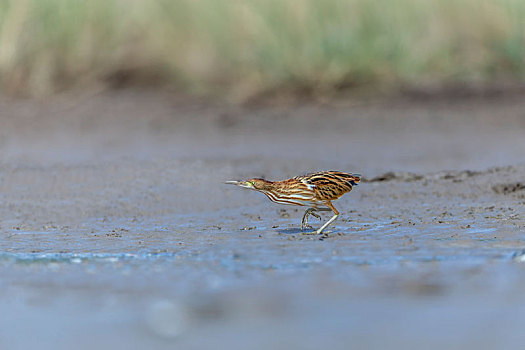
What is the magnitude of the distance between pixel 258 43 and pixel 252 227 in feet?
13.8

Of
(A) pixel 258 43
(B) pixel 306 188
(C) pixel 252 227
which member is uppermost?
(A) pixel 258 43

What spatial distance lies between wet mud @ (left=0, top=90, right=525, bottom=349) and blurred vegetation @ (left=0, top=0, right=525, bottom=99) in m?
0.31

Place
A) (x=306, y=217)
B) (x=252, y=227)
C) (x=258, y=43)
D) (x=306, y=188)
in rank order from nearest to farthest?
(x=306, y=188)
(x=252, y=227)
(x=306, y=217)
(x=258, y=43)

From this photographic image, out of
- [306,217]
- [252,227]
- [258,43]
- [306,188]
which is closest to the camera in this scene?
[306,188]

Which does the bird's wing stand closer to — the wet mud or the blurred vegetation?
the wet mud

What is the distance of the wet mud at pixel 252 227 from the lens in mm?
5145

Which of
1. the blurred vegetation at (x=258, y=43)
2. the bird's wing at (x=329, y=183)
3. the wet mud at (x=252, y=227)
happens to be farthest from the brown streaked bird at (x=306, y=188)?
the blurred vegetation at (x=258, y=43)

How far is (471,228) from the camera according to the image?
309 inches

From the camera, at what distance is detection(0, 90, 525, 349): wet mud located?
5145 millimetres

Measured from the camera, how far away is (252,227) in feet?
27.2

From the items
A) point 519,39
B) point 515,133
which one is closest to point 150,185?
point 515,133

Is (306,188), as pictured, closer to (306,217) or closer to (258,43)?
(306,217)

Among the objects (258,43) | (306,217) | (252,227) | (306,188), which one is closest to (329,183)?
(306,188)

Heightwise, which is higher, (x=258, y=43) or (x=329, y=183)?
(x=258, y=43)
